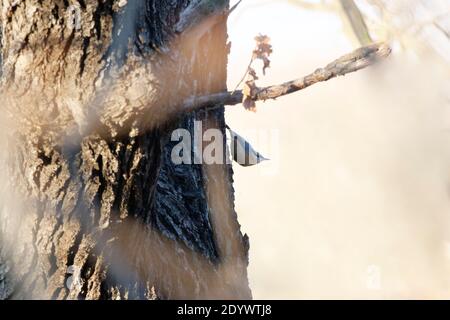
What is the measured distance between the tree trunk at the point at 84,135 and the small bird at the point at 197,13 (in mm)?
38

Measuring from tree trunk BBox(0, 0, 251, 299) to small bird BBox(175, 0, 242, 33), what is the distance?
0.12 ft

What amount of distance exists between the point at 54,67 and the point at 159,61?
26 centimetres

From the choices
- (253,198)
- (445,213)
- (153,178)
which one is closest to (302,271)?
(253,198)

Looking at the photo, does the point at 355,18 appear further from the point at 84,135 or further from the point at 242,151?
the point at 84,135

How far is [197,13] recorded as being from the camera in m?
1.86

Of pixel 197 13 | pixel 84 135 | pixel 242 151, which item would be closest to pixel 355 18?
pixel 242 151

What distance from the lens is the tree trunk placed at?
5.63ft

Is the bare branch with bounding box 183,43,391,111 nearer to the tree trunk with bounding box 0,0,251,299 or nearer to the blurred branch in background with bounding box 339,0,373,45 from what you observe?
the tree trunk with bounding box 0,0,251,299

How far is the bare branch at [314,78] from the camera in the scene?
1.73m

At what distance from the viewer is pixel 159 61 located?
5.73 feet

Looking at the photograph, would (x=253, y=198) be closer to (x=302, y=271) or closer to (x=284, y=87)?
(x=302, y=271)

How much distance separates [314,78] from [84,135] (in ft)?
1.97

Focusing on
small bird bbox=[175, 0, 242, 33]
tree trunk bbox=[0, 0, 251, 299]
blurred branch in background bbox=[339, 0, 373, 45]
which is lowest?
tree trunk bbox=[0, 0, 251, 299]

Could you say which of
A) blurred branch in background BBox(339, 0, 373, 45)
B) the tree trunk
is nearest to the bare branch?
the tree trunk
